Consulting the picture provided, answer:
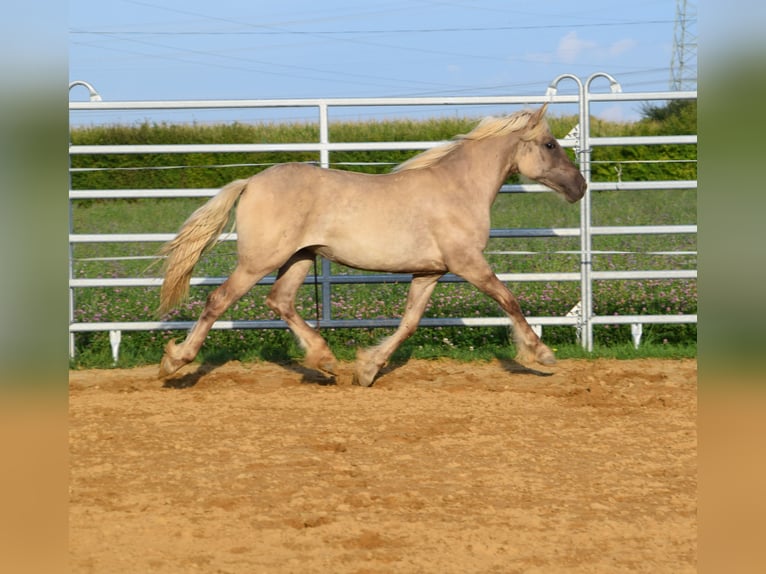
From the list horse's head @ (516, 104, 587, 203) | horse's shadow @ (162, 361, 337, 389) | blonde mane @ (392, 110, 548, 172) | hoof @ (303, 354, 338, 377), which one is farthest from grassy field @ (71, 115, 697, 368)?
hoof @ (303, 354, 338, 377)

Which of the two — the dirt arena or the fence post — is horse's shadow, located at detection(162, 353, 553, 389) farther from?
the fence post

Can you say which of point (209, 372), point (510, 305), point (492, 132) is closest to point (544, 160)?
point (492, 132)

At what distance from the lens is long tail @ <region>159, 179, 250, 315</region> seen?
20.5ft

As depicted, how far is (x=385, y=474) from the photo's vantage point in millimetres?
4203

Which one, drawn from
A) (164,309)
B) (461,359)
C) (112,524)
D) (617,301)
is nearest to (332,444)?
(112,524)

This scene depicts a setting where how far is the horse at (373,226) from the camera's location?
6.22 meters

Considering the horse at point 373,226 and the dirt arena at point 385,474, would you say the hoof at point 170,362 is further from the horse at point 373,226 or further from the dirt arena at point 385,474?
the dirt arena at point 385,474

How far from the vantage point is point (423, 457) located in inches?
179

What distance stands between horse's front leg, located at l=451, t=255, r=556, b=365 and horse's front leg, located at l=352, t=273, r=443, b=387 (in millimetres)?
333
